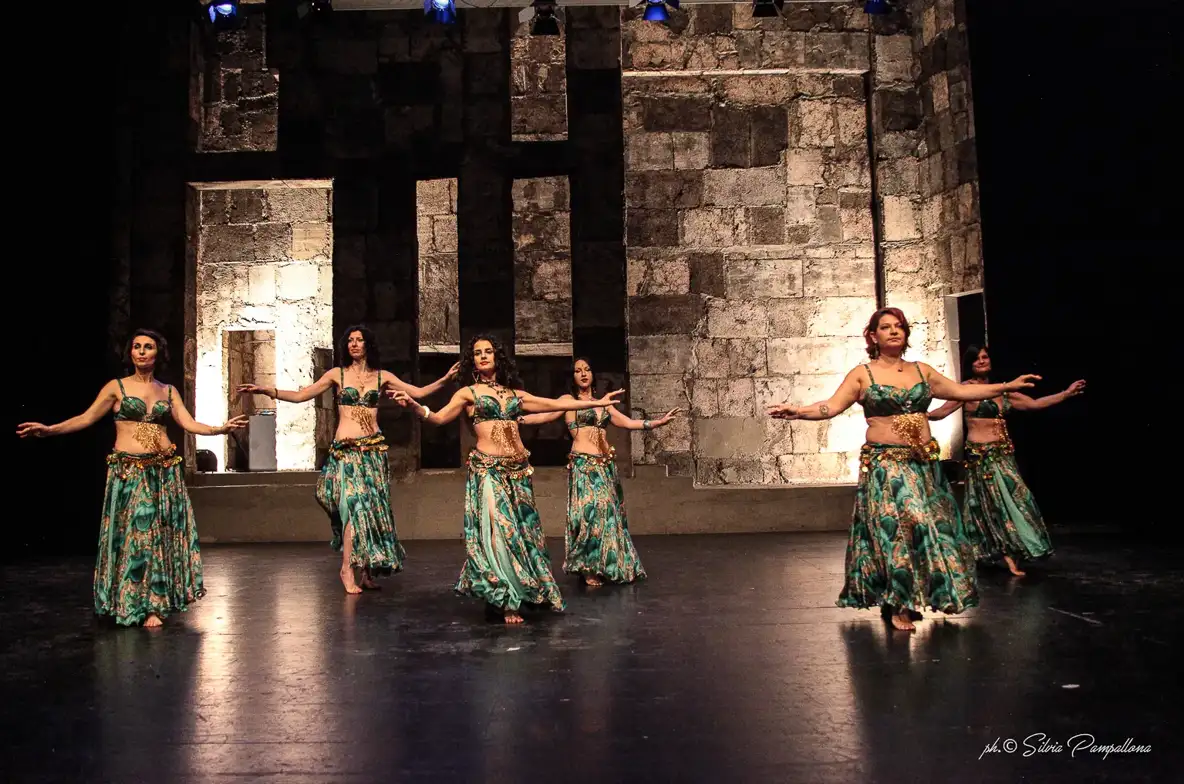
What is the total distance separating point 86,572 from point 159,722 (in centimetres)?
492

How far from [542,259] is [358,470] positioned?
6.39 m

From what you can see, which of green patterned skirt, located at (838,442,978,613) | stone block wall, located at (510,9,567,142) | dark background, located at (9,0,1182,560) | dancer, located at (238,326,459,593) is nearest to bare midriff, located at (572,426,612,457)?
dancer, located at (238,326,459,593)

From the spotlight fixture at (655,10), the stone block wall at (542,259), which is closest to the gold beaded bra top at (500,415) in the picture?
the spotlight fixture at (655,10)

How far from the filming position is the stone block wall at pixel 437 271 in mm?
12141

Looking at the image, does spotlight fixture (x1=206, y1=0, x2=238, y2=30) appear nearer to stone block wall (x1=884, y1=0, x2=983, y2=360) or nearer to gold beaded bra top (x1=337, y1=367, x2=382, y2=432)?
gold beaded bra top (x1=337, y1=367, x2=382, y2=432)

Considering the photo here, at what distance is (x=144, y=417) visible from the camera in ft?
16.9

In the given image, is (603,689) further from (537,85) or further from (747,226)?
(537,85)

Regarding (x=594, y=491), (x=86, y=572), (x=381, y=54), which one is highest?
(x=381, y=54)

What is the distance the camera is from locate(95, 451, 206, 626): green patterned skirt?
496cm

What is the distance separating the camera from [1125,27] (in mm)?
8164

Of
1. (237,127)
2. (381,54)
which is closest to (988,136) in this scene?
(381,54)

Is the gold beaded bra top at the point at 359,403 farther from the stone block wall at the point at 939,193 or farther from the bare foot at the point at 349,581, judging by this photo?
the stone block wall at the point at 939,193

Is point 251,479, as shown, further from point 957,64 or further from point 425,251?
point 957,64

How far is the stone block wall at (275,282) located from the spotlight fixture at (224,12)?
3599 millimetres
